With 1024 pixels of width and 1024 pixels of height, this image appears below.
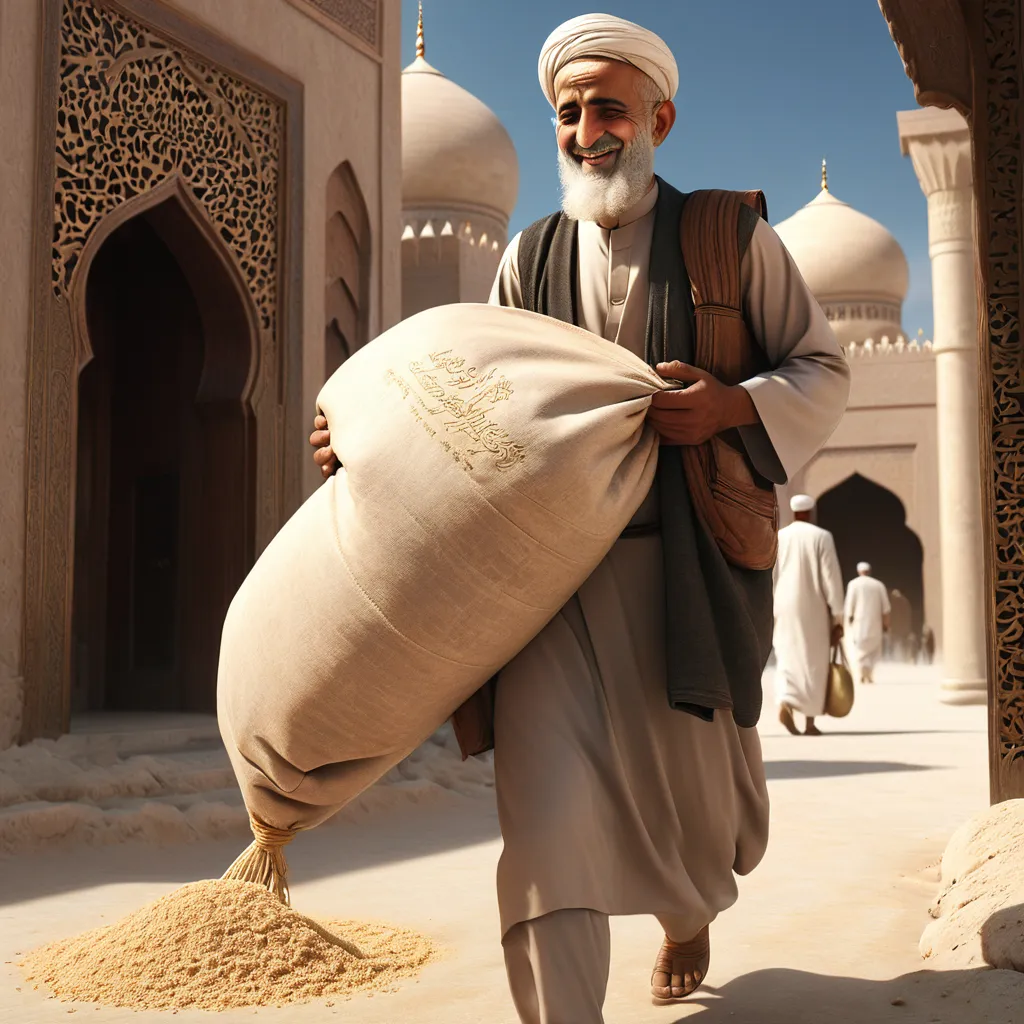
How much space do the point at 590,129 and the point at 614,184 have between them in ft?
0.40

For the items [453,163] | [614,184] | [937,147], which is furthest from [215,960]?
[453,163]

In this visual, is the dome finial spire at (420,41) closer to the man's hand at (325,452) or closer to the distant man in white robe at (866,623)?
the distant man in white robe at (866,623)

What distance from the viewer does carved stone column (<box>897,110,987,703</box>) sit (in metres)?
11.5

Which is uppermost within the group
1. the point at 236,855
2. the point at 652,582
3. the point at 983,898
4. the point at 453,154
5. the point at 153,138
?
the point at 453,154

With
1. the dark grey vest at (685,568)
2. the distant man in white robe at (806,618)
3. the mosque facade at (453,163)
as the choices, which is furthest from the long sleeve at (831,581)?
the mosque facade at (453,163)

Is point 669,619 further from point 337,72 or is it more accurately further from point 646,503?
point 337,72

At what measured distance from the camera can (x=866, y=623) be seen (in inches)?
628

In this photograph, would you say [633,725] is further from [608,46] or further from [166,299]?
[166,299]

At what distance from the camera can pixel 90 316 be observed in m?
8.67

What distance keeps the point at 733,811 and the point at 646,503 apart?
63 centimetres

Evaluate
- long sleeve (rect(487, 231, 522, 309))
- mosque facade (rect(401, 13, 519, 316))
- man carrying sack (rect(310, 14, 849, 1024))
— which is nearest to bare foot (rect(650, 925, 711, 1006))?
man carrying sack (rect(310, 14, 849, 1024))

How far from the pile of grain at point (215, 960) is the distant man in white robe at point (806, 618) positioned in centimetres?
624

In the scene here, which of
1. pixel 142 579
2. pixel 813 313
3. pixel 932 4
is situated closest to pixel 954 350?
pixel 142 579

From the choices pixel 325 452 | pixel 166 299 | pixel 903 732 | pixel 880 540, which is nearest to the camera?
pixel 325 452
